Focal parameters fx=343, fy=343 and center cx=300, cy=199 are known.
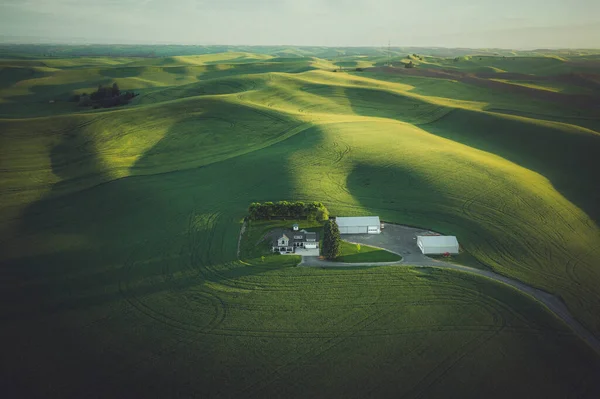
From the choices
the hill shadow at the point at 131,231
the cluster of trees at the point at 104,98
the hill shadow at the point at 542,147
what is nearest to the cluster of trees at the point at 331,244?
the hill shadow at the point at 131,231

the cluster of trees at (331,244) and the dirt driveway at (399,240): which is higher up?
the cluster of trees at (331,244)

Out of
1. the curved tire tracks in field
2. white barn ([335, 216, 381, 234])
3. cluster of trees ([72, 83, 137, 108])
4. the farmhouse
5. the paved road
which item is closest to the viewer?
the curved tire tracks in field

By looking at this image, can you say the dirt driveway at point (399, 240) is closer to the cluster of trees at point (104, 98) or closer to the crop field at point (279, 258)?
the crop field at point (279, 258)

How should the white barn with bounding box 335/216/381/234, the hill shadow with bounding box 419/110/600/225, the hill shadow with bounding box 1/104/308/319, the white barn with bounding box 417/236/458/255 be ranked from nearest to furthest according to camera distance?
the hill shadow with bounding box 1/104/308/319
the white barn with bounding box 417/236/458/255
the white barn with bounding box 335/216/381/234
the hill shadow with bounding box 419/110/600/225

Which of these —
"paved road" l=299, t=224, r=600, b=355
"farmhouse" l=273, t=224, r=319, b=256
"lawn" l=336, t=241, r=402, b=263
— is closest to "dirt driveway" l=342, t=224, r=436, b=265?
"paved road" l=299, t=224, r=600, b=355

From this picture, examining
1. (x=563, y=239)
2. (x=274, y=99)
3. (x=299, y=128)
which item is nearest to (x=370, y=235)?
(x=563, y=239)

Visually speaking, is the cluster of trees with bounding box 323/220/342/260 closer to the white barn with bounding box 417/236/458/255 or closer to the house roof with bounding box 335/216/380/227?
the house roof with bounding box 335/216/380/227
